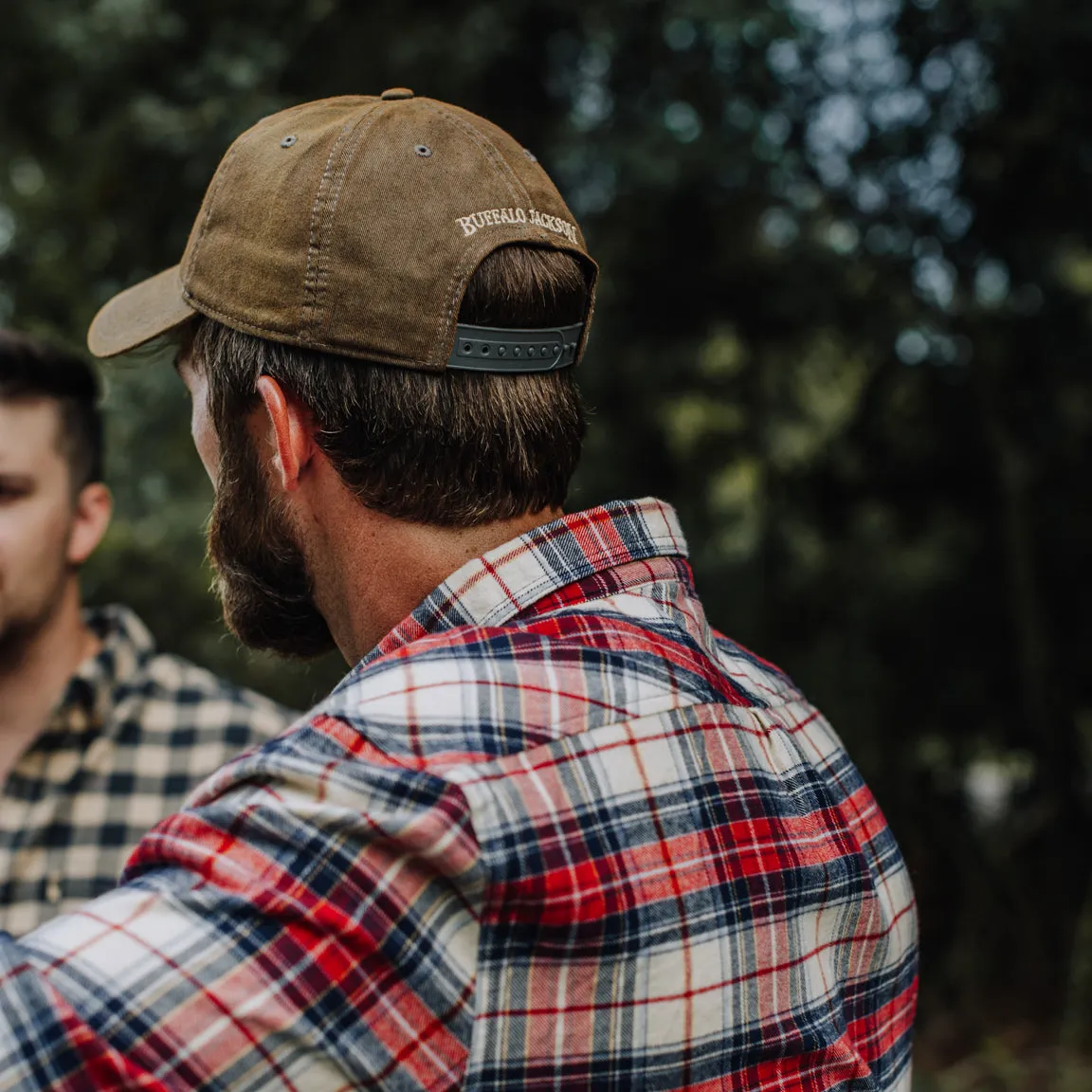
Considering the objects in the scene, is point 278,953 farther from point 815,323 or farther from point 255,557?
point 815,323

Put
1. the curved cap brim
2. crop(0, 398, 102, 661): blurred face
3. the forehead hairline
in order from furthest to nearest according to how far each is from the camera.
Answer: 1. the forehead hairline
2. crop(0, 398, 102, 661): blurred face
3. the curved cap brim

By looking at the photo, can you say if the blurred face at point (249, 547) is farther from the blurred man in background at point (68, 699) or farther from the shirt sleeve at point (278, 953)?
the blurred man in background at point (68, 699)

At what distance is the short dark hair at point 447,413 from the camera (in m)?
1.25

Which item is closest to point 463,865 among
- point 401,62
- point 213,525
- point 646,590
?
point 646,590

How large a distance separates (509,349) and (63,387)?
185 cm

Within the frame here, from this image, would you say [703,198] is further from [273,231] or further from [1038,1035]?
[1038,1035]

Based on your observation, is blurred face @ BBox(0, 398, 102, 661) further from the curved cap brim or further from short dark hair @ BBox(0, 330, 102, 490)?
the curved cap brim

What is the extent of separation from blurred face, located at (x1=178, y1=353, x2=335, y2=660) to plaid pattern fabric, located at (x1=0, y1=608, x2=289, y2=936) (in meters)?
1.09

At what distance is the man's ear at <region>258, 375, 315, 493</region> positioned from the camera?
1270 mm

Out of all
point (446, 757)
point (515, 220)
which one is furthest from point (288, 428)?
point (446, 757)

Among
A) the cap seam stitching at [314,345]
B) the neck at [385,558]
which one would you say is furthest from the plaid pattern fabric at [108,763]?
the cap seam stitching at [314,345]

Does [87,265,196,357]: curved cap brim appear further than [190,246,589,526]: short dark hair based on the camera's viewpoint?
Yes

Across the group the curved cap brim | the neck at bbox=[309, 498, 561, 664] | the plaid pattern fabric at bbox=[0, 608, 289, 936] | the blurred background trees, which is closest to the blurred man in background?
the plaid pattern fabric at bbox=[0, 608, 289, 936]

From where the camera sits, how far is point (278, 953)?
0.92 metres
